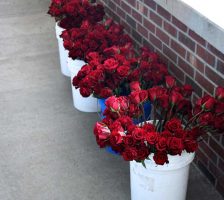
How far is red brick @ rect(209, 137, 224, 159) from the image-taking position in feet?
8.95

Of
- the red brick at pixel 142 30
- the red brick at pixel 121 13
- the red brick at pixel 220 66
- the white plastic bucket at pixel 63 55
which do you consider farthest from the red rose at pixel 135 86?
the white plastic bucket at pixel 63 55

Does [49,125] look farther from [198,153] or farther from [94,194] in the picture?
[198,153]

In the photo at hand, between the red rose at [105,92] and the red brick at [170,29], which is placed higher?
the red brick at [170,29]

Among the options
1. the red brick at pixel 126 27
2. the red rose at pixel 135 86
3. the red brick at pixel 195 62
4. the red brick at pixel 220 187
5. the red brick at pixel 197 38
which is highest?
the red brick at pixel 197 38

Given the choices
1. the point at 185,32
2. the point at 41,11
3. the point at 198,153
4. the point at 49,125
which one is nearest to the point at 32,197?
the point at 49,125

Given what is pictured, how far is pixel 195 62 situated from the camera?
2826 millimetres

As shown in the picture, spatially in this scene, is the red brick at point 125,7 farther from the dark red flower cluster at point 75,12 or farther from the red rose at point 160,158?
the red rose at point 160,158

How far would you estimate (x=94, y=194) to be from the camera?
9.58 feet

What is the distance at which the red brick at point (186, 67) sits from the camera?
2.90 metres

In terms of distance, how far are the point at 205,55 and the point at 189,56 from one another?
206mm

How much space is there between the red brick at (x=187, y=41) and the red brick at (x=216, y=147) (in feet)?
1.77

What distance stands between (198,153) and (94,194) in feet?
2.28

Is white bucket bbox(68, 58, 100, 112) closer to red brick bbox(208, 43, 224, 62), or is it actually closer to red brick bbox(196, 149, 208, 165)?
red brick bbox(196, 149, 208, 165)

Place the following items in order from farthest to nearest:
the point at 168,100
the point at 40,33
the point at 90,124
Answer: the point at 40,33 → the point at 90,124 → the point at 168,100
